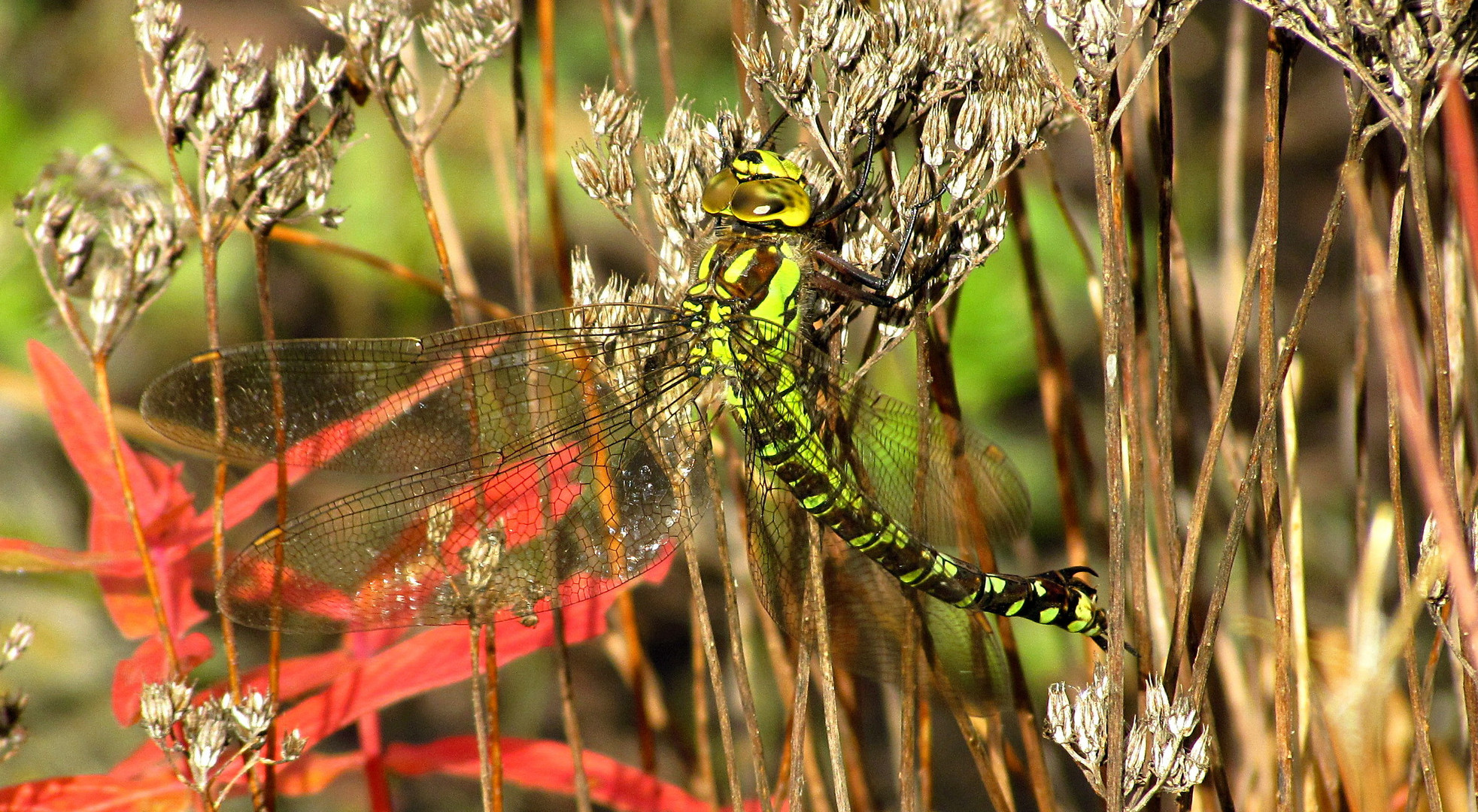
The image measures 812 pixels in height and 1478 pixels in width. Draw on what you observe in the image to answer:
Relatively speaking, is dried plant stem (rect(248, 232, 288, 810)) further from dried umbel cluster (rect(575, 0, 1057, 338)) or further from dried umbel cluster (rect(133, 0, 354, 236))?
dried umbel cluster (rect(575, 0, 1057, 338))

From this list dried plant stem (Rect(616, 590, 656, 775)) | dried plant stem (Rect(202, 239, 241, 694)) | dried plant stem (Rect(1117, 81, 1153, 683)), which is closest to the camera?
dried plant stem (Rect(1117, 81, 1153, 683))

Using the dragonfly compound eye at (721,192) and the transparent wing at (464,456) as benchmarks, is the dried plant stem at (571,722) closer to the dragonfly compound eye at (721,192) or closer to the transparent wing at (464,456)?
the transparent wing at (464,456)

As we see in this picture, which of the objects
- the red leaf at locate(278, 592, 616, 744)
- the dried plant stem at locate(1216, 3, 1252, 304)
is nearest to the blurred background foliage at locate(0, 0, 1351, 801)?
the dried plant stem at locate(1216, 3, 1252, 304)

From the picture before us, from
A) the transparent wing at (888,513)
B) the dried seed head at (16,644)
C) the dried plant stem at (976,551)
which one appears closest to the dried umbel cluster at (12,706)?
the dried seed head at (16,644)

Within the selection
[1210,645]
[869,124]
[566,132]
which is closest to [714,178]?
[869,124]

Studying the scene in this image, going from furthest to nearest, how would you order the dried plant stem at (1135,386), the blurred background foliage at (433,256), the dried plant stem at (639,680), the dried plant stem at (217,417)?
1. the blurred background foliage at (433,256)
2. the dried plant stem at (639,680)
3. the dried plant stem at (217,417)
4. the dried plant stem at (1135,386)
